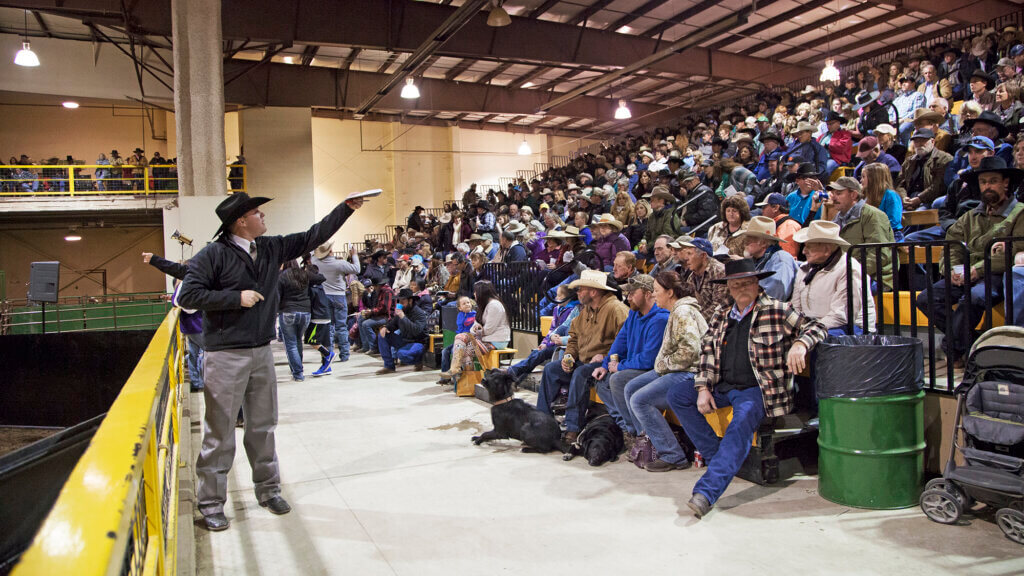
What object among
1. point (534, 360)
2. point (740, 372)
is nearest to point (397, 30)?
point (534, 360)

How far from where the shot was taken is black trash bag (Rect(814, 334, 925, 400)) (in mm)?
4039

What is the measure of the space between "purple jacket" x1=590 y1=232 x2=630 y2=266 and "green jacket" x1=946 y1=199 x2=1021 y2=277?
13.6 feet

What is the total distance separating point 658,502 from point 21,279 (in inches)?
1048

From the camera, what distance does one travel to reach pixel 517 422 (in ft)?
19.1

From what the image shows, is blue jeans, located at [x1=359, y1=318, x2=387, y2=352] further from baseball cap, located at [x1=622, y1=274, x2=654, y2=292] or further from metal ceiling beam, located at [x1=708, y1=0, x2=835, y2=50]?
metal ceiling beam, located at [x1=708, y1=0, x2=835, y2=50]

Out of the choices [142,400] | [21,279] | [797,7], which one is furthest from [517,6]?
[21,279]

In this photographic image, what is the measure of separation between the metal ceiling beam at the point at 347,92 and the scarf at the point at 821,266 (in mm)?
17899

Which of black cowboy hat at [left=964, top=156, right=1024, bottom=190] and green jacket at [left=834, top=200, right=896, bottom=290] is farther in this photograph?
green jacket at [left=834, top=200, right=896, bottom=290]

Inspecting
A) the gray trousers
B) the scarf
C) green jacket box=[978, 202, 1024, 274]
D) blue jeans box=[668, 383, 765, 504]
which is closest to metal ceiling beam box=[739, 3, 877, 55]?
green jacket box=[978, 202, 1024, 274]

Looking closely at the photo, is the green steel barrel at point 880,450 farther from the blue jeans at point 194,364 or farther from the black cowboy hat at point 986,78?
the blue jeans at point 194,364

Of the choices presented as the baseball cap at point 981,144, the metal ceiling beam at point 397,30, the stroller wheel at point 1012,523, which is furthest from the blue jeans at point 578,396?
the metal ceiling beam at point 397,30

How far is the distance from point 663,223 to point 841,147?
8.72 ft

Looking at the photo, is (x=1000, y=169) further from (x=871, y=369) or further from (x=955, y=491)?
(x=955, y=491)

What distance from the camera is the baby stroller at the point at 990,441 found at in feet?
11.3
